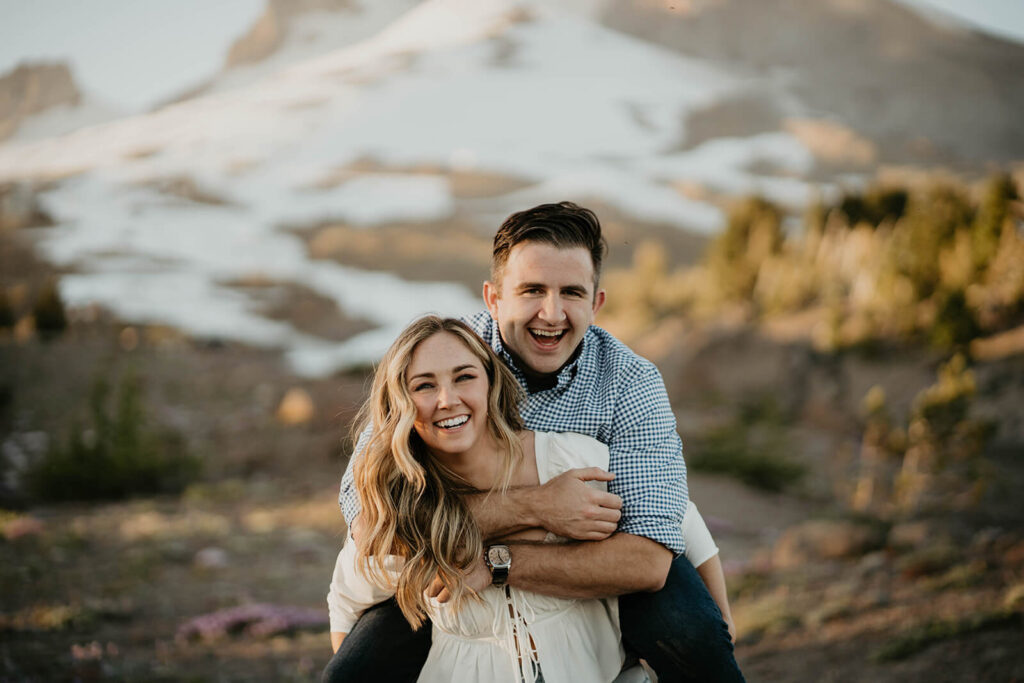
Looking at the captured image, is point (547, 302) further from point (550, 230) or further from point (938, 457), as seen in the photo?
point (938, 457)

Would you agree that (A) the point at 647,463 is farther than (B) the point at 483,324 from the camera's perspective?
No

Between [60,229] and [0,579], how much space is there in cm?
1963

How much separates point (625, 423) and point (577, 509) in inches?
16.6

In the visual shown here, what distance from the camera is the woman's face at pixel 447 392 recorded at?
2568mm

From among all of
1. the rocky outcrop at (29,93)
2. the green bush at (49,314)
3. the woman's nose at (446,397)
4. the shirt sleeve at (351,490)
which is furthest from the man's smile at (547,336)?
the rocky outcrop at (29,93)

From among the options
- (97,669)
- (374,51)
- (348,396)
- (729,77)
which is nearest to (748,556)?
(97,669)

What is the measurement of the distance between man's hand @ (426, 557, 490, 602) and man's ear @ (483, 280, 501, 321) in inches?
41.4

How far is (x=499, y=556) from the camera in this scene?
2.56 m

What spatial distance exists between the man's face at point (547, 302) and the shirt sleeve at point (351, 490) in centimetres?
70

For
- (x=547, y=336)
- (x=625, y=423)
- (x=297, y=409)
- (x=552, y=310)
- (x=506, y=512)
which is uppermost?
(x=552, y=310)

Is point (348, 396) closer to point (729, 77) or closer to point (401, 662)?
point (401, 662)

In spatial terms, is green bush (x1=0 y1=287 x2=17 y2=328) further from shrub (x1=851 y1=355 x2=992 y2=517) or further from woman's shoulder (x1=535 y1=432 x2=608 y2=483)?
woman's shoulder (x1=535 y1=432 x2=608 y2=483)

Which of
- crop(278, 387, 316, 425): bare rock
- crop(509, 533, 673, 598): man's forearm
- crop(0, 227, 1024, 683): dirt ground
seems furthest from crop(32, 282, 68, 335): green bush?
crop(509, 533, 673, 598): man's forearm

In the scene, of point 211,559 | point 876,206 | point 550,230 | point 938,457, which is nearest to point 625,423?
point 550,230
